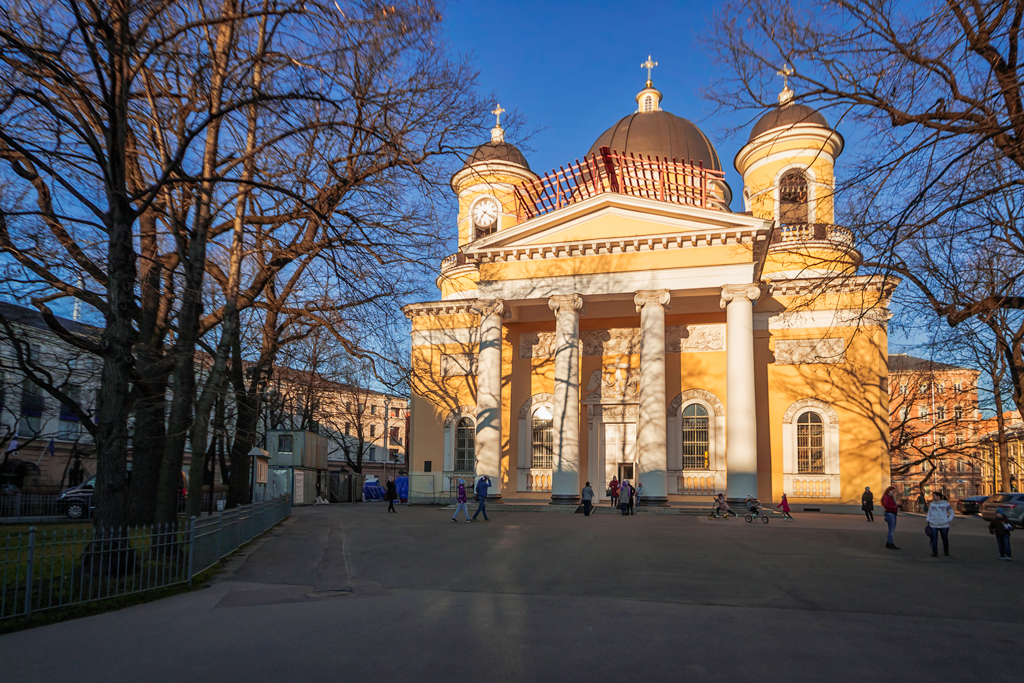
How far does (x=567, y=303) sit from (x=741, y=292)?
5777 mm

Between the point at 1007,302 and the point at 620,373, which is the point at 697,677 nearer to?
the point at 1007,302

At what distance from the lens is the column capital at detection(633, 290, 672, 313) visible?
25391 millimetres

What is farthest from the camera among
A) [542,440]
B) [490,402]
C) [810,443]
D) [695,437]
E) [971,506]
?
[971,506]

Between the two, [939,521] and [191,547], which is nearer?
[191,547]

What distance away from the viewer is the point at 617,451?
96.6 feet

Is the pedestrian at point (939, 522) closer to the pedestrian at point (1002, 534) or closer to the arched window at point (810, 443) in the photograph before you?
the pedestrian at point (1002, 534)

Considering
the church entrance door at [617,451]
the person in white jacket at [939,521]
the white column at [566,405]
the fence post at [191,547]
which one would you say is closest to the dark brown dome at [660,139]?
the white column at [566,405]

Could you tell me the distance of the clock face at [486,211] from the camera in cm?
3494

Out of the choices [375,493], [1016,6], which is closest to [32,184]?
[1016,6]

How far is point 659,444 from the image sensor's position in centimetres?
2469

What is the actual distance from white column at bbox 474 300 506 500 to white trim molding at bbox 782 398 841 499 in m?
10.3

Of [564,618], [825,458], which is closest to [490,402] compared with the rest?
[825,458]

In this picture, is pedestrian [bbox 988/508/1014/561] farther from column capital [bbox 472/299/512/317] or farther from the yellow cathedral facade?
column capital [bbox 472/299/512/317]

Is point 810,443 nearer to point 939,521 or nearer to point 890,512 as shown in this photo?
point 890,512
